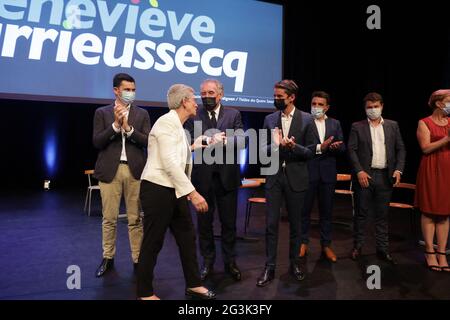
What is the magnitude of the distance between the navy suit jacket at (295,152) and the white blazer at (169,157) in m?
0.82

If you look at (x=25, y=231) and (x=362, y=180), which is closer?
(x=362, y=180)

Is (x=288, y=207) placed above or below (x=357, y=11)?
below

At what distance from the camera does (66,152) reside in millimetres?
7883

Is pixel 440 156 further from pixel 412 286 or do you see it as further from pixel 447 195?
pixel 412 286

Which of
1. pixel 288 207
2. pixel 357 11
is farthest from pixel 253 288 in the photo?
pixel 357 11

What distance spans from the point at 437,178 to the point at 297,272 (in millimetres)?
1390

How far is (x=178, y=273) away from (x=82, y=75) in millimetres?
3526

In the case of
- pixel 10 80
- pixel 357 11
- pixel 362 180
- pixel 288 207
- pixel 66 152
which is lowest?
pixel 288 207

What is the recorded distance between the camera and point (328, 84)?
316 inches

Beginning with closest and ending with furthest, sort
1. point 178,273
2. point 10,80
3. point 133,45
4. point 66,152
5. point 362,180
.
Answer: point 178,273 < point 362,180 < point 10,80 < point 133,45 < point 66,152

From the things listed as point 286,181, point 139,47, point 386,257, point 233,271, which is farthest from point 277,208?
point 139,47

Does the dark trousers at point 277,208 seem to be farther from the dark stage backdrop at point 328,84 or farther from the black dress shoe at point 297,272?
the dark stage backdrop at point 328,84

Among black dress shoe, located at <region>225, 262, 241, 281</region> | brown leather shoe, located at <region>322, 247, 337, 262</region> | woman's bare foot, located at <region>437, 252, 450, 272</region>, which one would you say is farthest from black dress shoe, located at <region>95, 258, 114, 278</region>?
woman's bare foot, located at <region>437, 252, 450, 272</region>

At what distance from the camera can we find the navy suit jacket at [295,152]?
9.51ft
